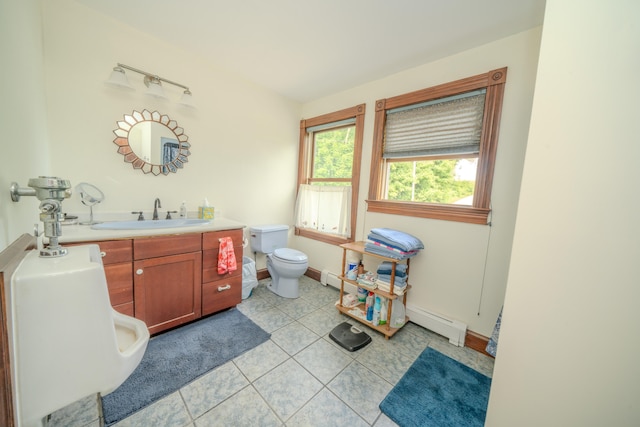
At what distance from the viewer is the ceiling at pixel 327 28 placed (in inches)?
56.9

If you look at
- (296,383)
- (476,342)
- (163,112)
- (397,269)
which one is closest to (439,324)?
(476,342)

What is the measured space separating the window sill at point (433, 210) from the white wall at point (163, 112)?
1.39m

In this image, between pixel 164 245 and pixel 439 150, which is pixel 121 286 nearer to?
pixel 164 245

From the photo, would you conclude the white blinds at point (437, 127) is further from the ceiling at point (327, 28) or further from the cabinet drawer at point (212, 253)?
the cabinet drawer at point (212, 253)

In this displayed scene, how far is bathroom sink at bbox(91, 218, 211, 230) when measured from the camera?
163 cm

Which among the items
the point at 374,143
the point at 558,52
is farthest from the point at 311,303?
the point at 558,52

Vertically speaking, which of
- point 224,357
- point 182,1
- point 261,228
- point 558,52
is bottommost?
point 224,357

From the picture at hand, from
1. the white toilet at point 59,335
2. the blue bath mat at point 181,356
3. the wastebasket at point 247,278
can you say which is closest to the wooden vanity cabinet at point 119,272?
the blue bath mat at point 181,356

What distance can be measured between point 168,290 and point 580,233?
2.26 meters

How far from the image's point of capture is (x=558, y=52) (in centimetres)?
64

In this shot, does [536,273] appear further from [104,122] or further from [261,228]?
[104,122]

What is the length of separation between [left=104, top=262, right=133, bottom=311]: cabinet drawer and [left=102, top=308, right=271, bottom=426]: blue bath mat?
0.43 meters

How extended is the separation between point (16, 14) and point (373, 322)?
8.96 feet

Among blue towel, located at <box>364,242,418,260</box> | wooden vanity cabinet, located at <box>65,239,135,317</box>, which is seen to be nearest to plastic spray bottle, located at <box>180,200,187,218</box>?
wooden vanity cabinet, located at <box>65,239,135,317</box>
